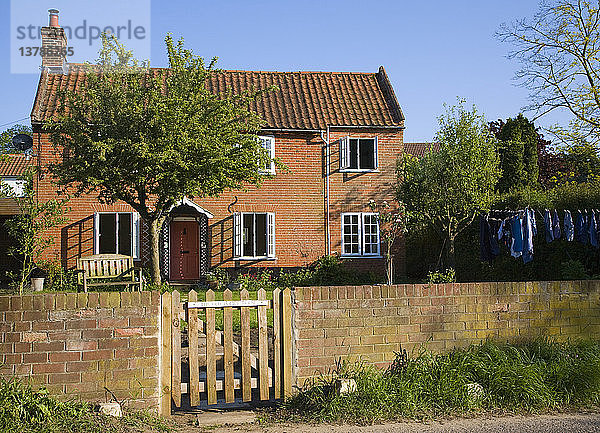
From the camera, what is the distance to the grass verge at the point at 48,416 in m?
5.34

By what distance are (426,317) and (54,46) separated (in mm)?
20535

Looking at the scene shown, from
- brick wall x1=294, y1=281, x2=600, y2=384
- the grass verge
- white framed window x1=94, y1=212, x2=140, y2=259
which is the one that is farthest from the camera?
white framed window x1=94, y1=212, x2=140, y2=259

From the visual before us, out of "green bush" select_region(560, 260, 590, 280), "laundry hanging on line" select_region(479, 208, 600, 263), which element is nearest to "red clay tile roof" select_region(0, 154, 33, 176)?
"laundry hanging on line" select_region(479, 208, 600, 263)

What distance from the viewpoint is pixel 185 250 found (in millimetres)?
21578

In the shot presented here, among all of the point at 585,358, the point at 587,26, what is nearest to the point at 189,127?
the point at 585,358

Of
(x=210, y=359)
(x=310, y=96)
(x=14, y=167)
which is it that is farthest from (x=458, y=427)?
(x=14, y=167)

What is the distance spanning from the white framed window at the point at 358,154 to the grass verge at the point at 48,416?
17284 millimetres

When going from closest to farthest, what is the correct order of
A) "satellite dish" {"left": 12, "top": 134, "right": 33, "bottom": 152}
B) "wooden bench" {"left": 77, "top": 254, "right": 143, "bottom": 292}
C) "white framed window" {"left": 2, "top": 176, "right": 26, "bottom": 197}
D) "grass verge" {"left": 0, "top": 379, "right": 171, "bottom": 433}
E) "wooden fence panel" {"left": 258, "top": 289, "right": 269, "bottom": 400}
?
1. "grass verge" {"left": 0, "top": 379, "right": 171, "bottom": 433}
2. "wooden fence panel" {"left": 258, "top": 289, "right": 269, "bottom": 400}
3. "white framed window" {"left": 2, "top": 176, "right": 26, "bottom": 197}
4. "wooden bench" {"left": 77, "top": 254, "right": 143, "bottom": 292}
5. "satellite dish" {"left": 12, "top": 134, "right": 33, "bottom": 152}

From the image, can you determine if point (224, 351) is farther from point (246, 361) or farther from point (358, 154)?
point (358, 154)

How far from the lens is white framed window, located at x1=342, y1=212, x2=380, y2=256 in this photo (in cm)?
2227

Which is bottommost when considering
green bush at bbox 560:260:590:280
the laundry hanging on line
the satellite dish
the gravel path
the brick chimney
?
the gravel path

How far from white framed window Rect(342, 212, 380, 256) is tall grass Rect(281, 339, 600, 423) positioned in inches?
601

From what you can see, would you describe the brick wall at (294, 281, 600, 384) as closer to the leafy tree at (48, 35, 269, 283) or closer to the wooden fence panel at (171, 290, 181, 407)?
the wooden fence panel at (171, 290, 181, 407)

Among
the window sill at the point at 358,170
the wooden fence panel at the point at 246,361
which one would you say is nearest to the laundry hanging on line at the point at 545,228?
the window sill at the point at 358,170
